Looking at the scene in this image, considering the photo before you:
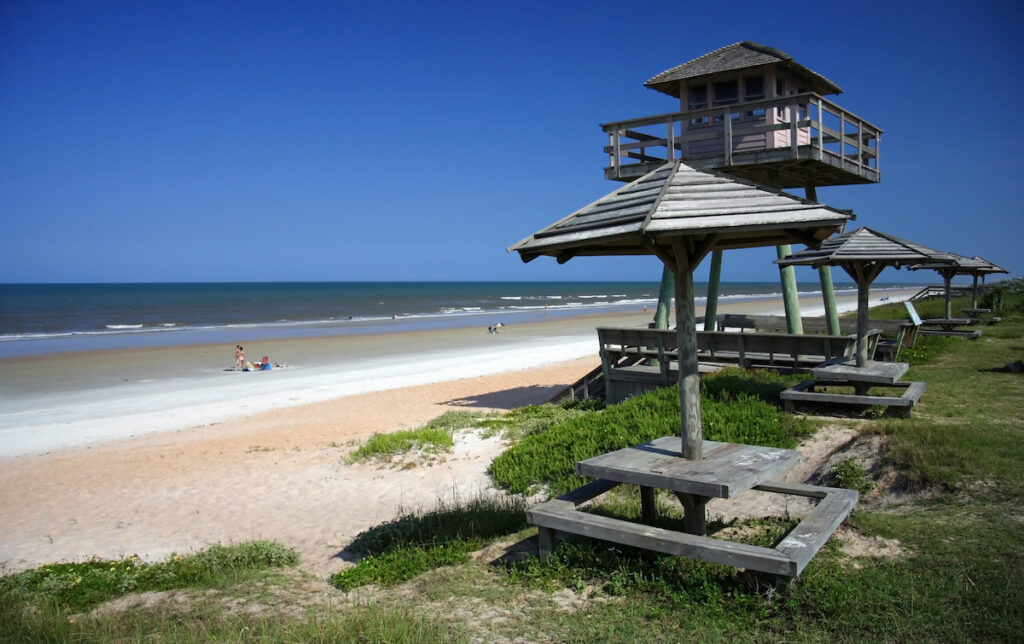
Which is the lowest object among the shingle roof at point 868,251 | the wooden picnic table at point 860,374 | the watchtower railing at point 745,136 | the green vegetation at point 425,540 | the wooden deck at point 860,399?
the green vegetation at point 425,540

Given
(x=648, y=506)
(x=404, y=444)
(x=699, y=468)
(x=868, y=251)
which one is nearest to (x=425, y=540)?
(x=648, y=506)

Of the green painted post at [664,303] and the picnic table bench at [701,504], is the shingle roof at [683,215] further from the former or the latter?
the green painted post at [664,303]

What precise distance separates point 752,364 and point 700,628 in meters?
8.26

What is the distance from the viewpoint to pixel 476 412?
44.1ft

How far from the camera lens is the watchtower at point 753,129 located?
1130 centimetres

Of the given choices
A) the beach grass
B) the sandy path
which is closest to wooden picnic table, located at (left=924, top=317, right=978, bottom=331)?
the sandy path

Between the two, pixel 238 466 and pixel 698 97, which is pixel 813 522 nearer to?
pixel 238 466

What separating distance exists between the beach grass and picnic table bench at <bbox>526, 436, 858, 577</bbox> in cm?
23

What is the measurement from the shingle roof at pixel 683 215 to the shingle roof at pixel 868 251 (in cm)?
486

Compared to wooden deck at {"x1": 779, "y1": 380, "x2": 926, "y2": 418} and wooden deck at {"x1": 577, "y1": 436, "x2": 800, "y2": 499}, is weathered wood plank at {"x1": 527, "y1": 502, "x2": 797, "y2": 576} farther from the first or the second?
wooden deck at {"x1": 779, "y1": 380, "x2": 926, "y2": 418}

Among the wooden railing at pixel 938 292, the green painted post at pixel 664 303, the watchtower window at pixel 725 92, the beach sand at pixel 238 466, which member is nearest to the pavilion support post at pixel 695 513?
the beach sand at pixel 238 466

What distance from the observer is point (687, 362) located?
5012 millimetres

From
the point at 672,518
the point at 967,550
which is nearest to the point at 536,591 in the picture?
the point at 672,518

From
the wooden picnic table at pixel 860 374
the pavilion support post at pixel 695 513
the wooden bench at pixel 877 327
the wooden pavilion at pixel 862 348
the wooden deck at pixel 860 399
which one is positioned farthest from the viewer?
the wooden bench at pixel 877 327
